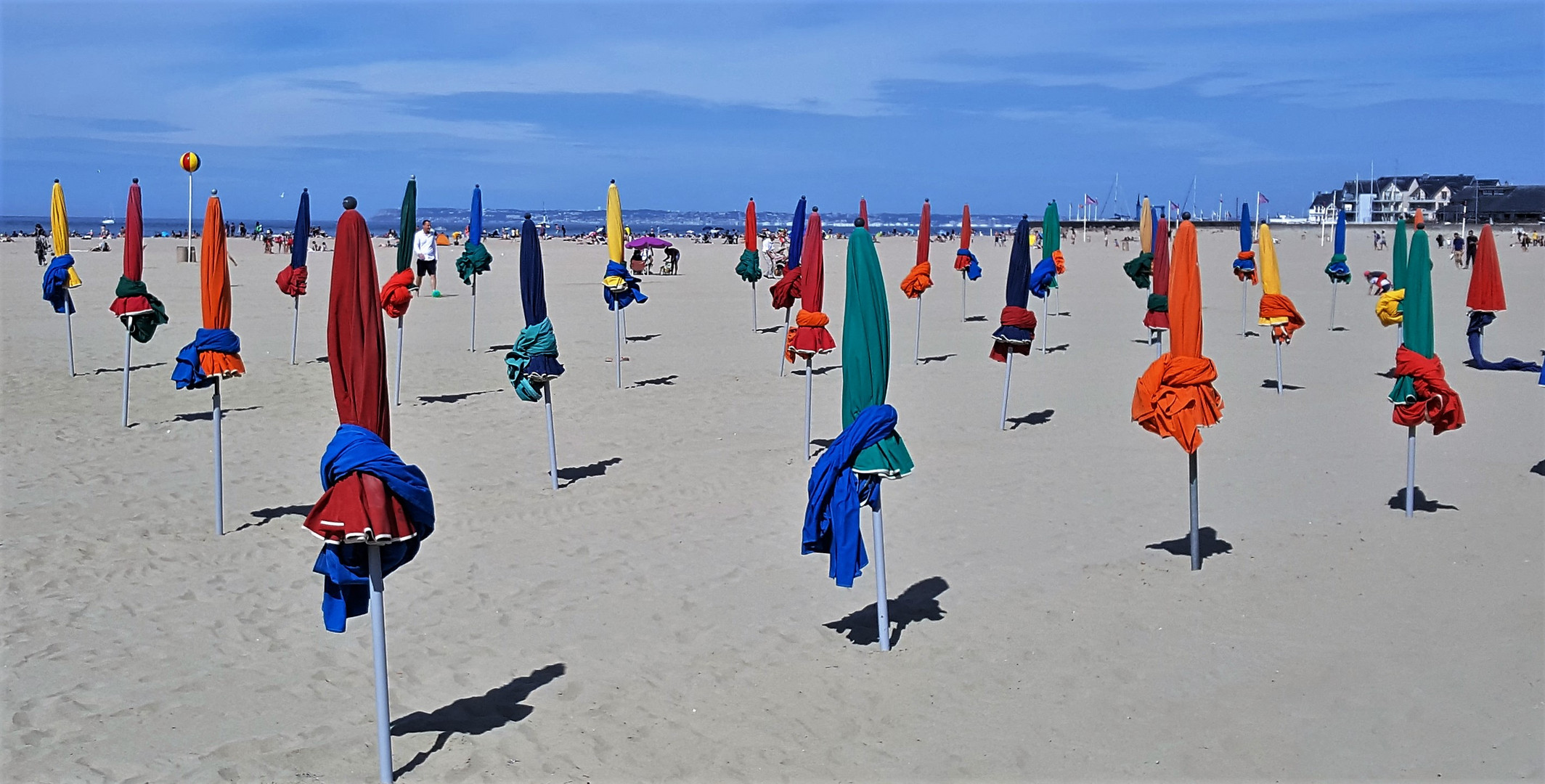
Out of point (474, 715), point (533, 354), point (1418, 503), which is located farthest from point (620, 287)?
point (474, 715)

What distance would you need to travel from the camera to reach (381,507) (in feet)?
17.3

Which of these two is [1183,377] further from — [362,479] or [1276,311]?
[1276,311]

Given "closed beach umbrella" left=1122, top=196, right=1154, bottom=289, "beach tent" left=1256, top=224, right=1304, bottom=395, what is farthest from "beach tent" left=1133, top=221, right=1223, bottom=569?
"closed beach umbrella" left=1122, top=196, right=1154, bottom=289

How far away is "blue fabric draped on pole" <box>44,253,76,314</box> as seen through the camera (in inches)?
631

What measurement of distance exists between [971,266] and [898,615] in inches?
739

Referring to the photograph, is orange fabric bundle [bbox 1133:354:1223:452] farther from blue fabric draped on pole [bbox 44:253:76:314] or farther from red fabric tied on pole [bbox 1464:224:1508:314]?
blue fabric draped on pole [bbox 44:253:76:314]

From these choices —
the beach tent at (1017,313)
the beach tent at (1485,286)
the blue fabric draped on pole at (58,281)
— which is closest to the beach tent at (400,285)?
the blue fabric draped on pole at (58,281)

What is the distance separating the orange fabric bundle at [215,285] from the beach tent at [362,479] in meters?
4.36

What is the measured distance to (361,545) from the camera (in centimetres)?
561

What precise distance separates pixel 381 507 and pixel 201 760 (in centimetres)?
166

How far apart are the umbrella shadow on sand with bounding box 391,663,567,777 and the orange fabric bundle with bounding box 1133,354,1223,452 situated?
4.37 meters

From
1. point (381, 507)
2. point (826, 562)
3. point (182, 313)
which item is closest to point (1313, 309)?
point (826, 562)

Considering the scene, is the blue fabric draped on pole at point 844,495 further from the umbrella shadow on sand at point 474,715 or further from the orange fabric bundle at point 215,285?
the orange fabric bundle at point 215,285

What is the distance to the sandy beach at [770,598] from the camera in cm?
596
